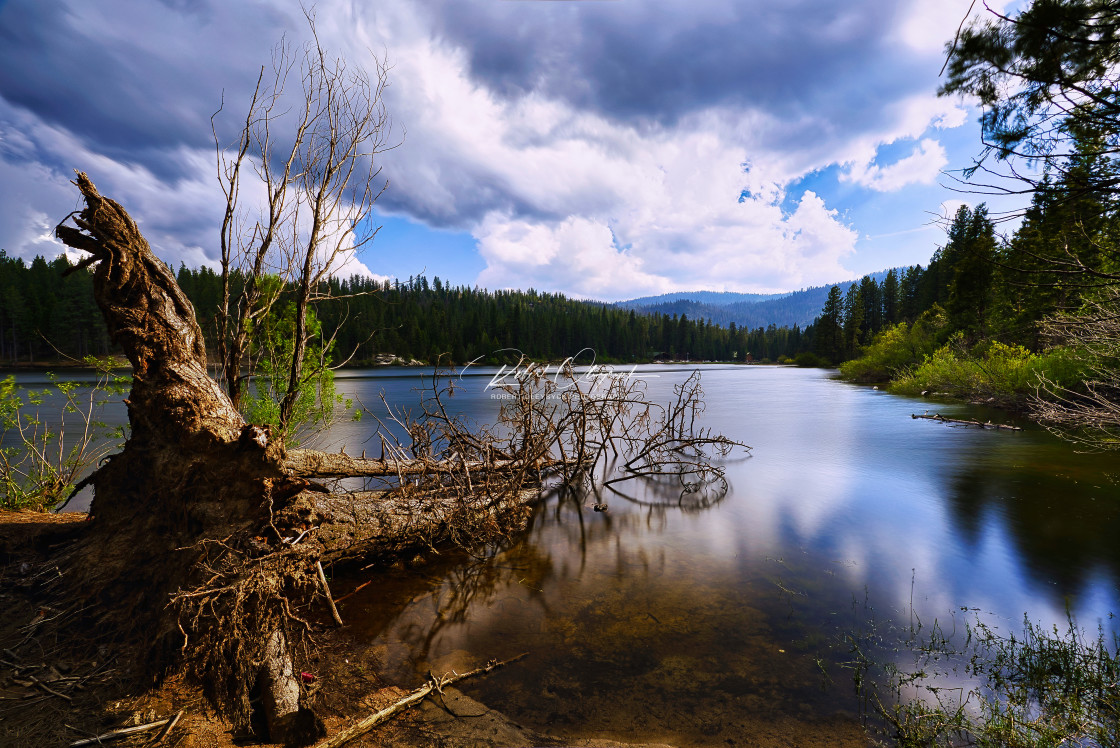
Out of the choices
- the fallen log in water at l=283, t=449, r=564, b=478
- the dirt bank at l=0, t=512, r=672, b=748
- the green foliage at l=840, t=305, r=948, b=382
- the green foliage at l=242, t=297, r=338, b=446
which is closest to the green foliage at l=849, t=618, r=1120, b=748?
the dirt bank at l=0, t=512, r=672, b=748

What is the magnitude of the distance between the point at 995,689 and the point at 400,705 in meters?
5.38

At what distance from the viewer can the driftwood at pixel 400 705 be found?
3.29 meters

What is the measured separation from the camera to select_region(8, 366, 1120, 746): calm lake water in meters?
4.17

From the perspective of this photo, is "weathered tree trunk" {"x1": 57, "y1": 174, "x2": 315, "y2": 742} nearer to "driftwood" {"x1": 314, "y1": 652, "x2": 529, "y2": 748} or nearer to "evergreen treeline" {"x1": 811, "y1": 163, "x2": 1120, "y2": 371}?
"driftwood" {"x1": 314, "y1": 652, "x2": 529, "y2": 748}

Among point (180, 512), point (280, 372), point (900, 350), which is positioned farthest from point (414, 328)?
point (180, 512)

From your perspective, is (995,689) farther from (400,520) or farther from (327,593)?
(400,520)

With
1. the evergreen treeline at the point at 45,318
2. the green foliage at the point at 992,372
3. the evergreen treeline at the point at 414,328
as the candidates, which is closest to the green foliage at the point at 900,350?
the green foliage at the point at 992,372

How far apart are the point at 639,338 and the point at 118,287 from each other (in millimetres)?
120826

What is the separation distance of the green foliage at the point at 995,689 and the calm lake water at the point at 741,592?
0.37 m

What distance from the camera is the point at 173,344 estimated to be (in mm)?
4559

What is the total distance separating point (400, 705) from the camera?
3.75 metres

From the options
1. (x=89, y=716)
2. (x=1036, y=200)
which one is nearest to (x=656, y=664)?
(x=89, y=716)

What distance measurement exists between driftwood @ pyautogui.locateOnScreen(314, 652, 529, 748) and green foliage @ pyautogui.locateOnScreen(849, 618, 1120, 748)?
3513 millimetres

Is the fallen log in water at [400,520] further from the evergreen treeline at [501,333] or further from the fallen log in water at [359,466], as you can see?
the evergreen treeline at [501,333]
